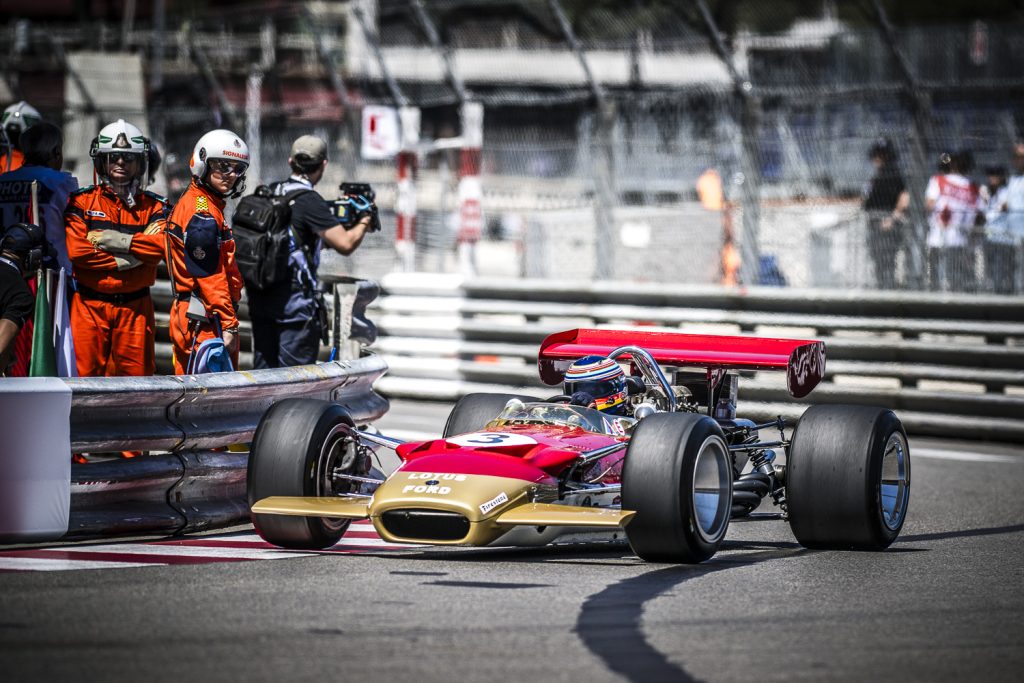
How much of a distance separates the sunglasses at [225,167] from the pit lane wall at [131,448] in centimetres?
114

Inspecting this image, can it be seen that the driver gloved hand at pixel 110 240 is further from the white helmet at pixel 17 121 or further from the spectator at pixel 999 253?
the spectator at pixel 999 253

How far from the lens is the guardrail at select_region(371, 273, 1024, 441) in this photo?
12.8 m

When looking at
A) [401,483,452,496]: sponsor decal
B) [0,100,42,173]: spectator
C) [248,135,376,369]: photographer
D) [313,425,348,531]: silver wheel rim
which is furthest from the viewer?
[0,100,42,173]: spectator

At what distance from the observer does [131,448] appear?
7.40 metres

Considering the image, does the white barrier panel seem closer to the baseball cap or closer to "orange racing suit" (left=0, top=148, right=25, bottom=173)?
the baseball cap

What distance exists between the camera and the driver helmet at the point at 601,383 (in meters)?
8.07

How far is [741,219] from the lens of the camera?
1380cm

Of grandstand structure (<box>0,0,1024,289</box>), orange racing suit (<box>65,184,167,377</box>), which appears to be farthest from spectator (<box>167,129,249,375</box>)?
grandstand structure (<box>0,0,1024,289</box>)

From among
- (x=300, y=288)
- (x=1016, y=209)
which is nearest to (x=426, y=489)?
(x=300, y=288)

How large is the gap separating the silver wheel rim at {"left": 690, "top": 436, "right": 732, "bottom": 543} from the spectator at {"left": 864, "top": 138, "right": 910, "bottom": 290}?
635 cm

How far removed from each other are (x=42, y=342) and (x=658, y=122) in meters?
7.77

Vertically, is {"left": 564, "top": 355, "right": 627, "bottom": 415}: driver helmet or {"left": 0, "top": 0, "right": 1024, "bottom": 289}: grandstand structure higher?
{"left": 0, "top": 0, "right": 1024, "bottom": 289}: grandstand structure

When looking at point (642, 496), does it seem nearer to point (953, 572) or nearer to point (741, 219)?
point (953, 572)

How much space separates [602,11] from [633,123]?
10.5 ft
